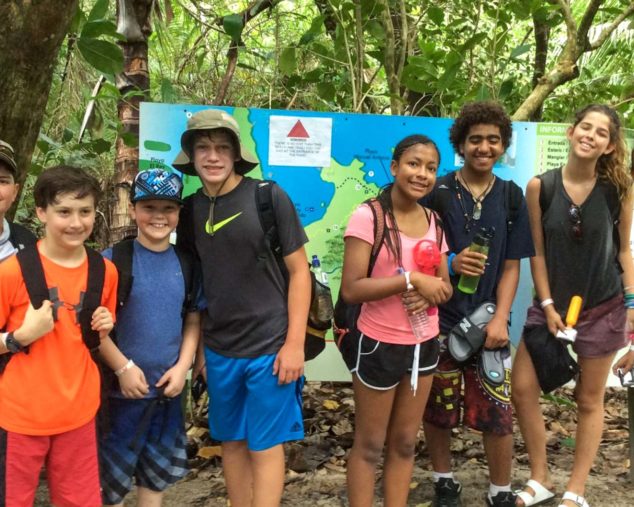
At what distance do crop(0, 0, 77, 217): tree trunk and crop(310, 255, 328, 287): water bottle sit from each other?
144 cm

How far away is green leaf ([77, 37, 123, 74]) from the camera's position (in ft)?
10.1

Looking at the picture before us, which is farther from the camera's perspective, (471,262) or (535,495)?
(535,495)

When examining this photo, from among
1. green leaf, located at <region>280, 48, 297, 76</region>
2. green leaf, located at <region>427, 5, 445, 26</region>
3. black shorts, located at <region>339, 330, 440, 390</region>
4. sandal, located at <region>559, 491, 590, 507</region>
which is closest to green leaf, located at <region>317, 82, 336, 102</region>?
green leaf, located at <region>280, 48, 297, 76</region>

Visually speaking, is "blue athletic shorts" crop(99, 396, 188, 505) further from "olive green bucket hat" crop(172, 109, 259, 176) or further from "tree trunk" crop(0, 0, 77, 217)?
"tree trunk" crop(0, 0, 77, 217)

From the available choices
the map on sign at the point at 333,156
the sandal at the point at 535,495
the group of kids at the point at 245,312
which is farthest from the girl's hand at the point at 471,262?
the sandal at the point at 535,495

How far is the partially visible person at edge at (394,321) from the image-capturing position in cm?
268

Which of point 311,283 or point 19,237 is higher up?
point 19,237

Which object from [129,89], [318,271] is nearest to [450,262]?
[318,271]

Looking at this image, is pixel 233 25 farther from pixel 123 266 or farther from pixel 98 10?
pixel 123 266

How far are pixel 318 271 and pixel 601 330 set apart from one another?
1.49 meters

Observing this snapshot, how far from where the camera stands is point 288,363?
2602 mm

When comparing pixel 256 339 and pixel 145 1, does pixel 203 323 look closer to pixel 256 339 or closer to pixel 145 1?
pixel 256 339

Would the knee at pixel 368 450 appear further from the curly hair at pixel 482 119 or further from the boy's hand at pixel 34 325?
the curly hair at pixel 482 119

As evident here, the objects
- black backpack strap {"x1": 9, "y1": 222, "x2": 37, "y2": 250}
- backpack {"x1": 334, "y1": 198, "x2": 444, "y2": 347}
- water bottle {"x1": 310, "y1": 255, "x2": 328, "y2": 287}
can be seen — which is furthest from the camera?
water bottle {"x1": 310, "y1": 255, "x2": 328, "y2": 287}
